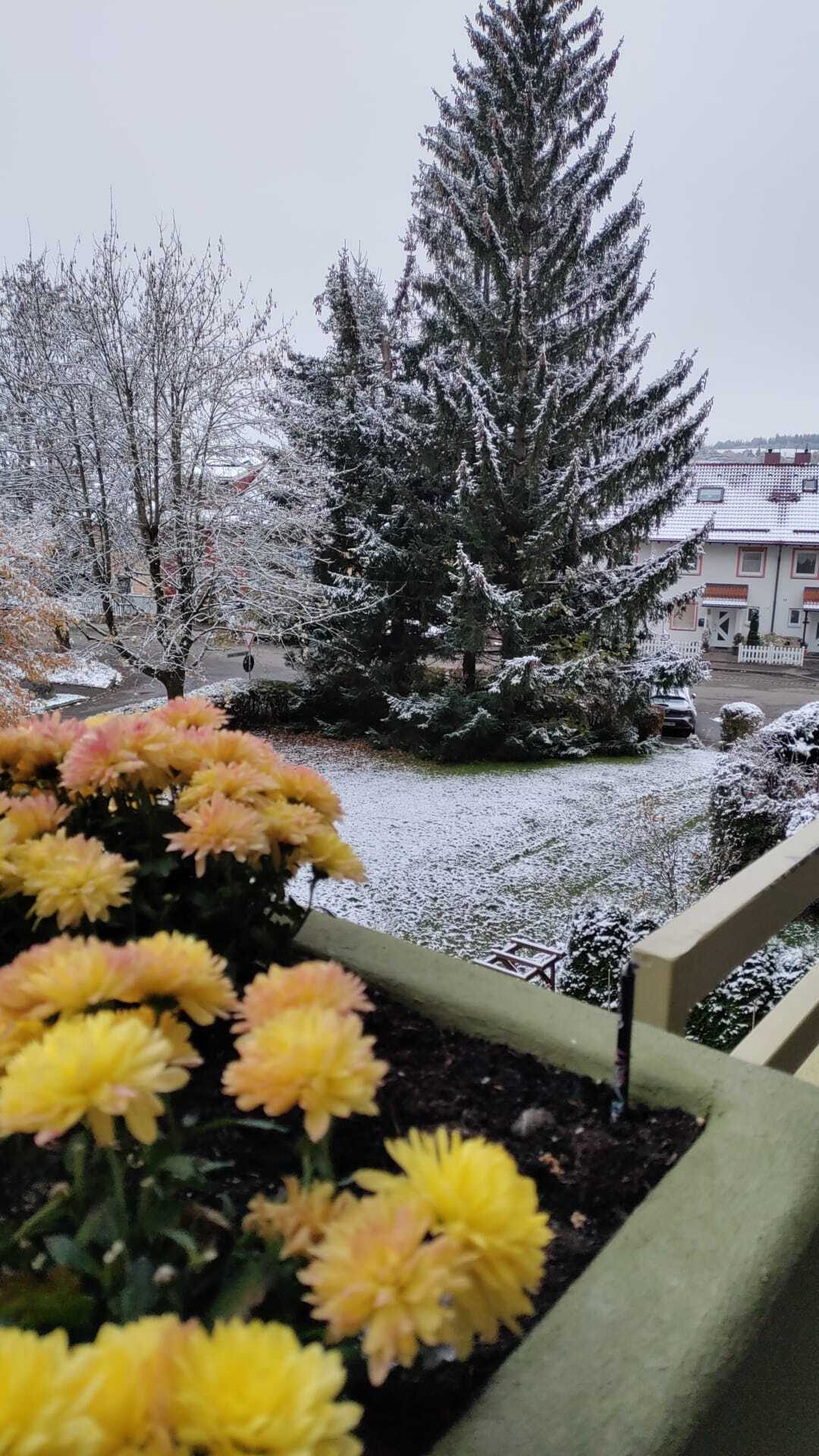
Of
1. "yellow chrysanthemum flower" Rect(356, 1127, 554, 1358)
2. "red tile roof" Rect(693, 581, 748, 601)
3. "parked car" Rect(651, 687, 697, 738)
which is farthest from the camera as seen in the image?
"red tile roof" Rect(693, 581, 748, 601)

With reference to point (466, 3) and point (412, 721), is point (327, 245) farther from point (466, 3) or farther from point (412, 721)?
point (412, 721)

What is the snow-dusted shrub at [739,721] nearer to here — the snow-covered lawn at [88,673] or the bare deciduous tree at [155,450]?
the bare deciduous tree at [155,450]

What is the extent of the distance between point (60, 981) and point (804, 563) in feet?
93.5

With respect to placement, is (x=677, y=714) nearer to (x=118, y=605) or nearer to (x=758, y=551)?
(x=118, y=605)

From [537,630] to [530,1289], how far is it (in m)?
10.3

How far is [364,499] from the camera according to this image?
11.1 metres

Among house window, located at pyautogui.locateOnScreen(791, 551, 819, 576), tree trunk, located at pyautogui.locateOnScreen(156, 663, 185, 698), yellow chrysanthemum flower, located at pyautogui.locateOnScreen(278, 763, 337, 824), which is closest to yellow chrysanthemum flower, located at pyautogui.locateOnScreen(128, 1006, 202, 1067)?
yellow chrysanthemum flower, located at pyautogui.locateOnScreen(278, 763, 337, 824)

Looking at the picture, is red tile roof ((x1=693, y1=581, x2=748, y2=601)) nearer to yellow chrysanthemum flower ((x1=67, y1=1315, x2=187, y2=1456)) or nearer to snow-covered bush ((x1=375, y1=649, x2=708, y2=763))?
snow-covered bush ((x1=375, y1=649, x2=708, y2=763))

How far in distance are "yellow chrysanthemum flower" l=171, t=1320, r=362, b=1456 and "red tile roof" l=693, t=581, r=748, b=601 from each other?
27733mm

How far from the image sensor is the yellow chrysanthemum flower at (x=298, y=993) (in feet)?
2.05

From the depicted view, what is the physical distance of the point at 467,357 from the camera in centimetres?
996

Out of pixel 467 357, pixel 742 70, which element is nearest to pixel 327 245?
pixel 467 357

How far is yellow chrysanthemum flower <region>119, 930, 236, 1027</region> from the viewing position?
2.09 feet

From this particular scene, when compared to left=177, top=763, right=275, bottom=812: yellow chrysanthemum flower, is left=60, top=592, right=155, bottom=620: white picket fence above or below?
above
